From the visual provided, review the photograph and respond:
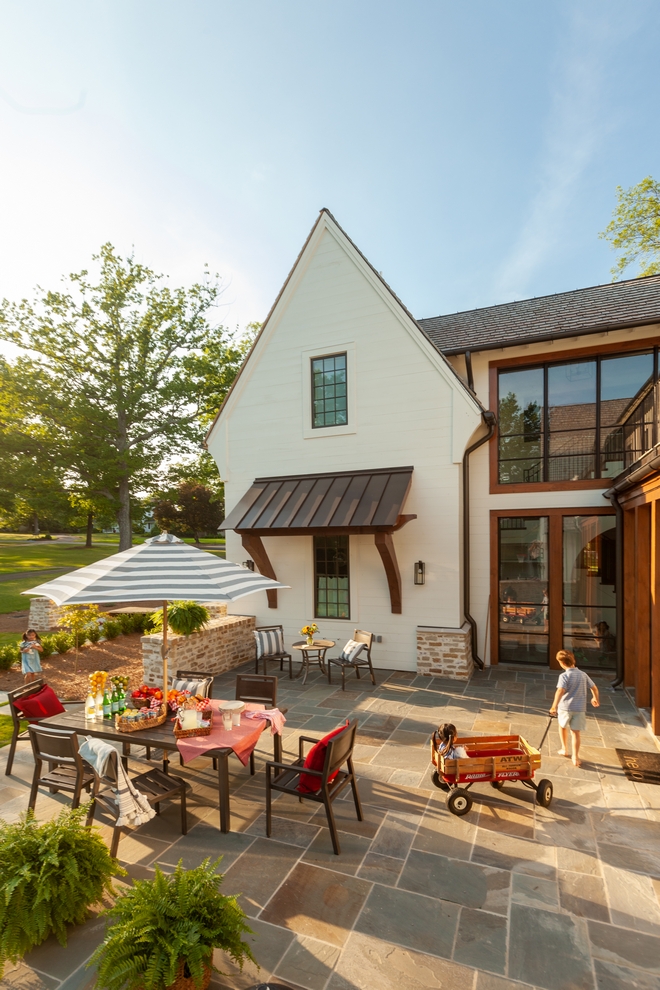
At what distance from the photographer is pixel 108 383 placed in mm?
23688

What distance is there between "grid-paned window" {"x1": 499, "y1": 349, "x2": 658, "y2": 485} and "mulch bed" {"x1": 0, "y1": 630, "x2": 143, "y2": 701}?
1051 cm

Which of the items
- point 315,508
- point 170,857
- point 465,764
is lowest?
point 170,857

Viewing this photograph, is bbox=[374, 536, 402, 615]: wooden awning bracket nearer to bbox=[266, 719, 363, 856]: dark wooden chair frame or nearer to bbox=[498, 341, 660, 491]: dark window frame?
bbox=[498, 341, 660, 491]: dark window frame

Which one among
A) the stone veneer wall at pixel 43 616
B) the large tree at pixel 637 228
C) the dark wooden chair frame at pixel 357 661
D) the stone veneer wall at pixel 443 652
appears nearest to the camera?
the dark wooden chair frame at pixel 357 661

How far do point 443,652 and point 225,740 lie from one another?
6620mm

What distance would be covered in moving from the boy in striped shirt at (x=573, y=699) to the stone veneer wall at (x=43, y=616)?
15.2m

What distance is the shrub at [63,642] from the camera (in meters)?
13.3

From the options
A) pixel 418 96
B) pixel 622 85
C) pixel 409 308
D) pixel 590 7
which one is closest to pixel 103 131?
pixel 418 96

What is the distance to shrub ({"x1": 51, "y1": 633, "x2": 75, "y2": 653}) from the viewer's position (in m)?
13.3

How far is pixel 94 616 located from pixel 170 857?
10099 millimetres

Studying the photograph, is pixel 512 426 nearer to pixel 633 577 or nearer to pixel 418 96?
pixel 633 577

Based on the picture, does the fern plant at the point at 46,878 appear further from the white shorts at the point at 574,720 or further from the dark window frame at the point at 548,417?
the dark window frame at the point at 548,417

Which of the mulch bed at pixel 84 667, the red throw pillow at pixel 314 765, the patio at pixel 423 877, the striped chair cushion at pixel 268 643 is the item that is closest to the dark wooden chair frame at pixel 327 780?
the red throw pillow at pixel 314 765

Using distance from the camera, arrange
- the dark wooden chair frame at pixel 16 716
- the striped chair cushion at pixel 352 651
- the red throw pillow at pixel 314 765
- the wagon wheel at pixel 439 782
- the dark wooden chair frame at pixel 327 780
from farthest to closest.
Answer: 1. the striped chair cushion at pixel 352 651
2. the dark wooden chair frame at pixel 16 716
3. the wagon wheel at pixel 439 782
4. the red throw pillow at pixel 314 765
5. the dark wooden chair frame at pixel 327 780
